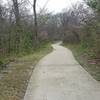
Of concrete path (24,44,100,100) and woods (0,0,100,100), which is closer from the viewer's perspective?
concrete path (24,44,100,100)

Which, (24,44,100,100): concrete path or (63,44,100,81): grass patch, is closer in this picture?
(24,44,100,100): concrete path

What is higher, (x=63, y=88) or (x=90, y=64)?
(x=63, y=88)

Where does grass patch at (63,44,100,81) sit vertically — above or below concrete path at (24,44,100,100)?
below

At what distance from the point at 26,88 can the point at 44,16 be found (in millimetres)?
29331

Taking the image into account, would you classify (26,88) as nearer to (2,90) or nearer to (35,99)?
(2,90)

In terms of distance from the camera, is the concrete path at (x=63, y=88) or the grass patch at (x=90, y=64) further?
the grass patch at (x=90, y=64)

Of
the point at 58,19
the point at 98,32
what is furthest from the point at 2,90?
the point at 58,19

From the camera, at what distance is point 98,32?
593 inches

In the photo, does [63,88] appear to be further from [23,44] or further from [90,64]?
[23,44]

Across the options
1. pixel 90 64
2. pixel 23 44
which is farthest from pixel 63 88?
pixel 23 44

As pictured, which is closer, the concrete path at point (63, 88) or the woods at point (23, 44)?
the concrete path at point (63, 88)

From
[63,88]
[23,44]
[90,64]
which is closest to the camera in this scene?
[63,88]

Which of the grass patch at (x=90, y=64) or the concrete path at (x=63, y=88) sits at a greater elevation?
the concrete path at (x=63, y=88)

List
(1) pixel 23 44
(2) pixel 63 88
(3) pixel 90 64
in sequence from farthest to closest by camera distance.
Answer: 1. (1) pixel 23 44
2. (3) pixel 90 64
3. (2) pixel 63 88
